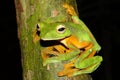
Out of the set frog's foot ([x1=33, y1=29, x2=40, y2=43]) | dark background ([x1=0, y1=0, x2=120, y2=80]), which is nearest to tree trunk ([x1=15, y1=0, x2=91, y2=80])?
frog's foot ([x1=33, y1=29, x2=40, y2=43])

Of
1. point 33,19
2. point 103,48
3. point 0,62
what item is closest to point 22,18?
point 33,19

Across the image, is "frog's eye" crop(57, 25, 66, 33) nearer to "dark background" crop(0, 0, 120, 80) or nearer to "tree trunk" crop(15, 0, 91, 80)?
"tree trunk" crop(15, 0, 91, 80)

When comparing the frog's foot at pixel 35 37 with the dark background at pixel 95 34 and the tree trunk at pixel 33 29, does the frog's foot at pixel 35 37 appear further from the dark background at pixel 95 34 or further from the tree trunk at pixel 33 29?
the dark background at pixel 95 34

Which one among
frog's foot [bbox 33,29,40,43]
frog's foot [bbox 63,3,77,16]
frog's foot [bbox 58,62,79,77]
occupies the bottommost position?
frog's foot [bbox 58,62,79,77]

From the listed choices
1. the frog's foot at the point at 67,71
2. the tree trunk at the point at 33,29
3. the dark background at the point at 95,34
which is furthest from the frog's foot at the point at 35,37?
the dark background at the point at 95,34

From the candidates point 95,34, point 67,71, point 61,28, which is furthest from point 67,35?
point 95,34

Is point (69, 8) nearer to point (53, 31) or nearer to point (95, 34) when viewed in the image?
point (53, 31)
